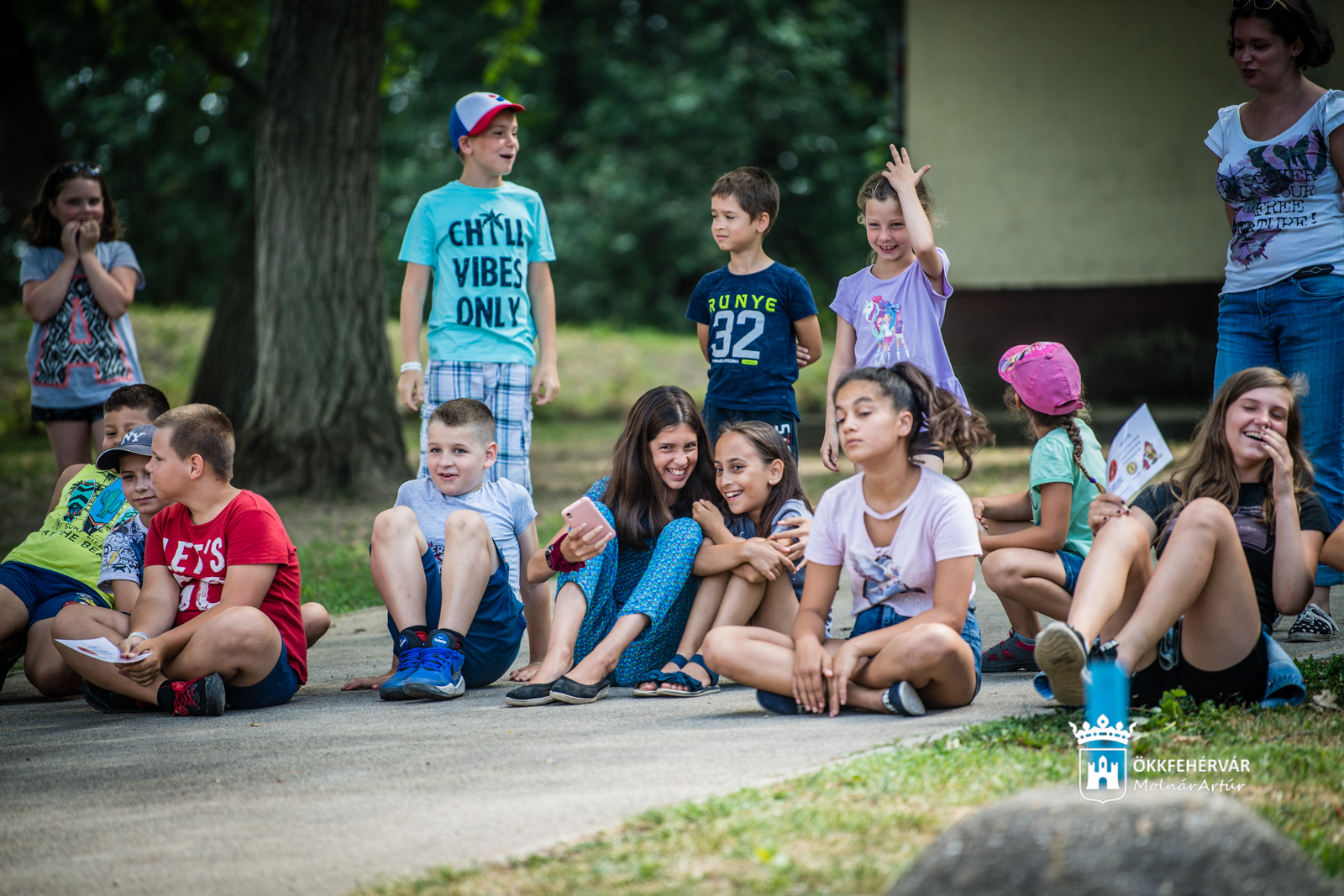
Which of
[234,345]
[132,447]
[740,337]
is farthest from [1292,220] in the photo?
[234,345]

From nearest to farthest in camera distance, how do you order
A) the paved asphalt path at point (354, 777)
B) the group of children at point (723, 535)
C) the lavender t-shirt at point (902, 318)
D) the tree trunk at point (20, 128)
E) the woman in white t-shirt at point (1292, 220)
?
the paved asphalt path at point (354, 777)
the group of children at point (723, 535)
the woman in white t-shirt at point (1292, 220)
the lavender t-shirt at point (902, 318)
the tree trunk at point (20, 128)

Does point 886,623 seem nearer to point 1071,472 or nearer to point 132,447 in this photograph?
point 1071,472

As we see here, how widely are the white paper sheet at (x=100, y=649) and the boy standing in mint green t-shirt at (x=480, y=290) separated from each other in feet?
5.36

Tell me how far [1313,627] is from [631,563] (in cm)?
255

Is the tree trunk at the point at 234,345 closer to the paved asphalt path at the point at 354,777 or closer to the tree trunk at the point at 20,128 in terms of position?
the tree trunk at the point at 20,128

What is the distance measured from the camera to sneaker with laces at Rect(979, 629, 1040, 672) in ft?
15.1

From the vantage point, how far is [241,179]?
2516 centimetres

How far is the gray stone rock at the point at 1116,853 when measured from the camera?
2.05 metres

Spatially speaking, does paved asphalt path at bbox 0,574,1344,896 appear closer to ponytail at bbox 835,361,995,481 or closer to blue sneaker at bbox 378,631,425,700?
blue sneaker at bbox 378,631,425,700

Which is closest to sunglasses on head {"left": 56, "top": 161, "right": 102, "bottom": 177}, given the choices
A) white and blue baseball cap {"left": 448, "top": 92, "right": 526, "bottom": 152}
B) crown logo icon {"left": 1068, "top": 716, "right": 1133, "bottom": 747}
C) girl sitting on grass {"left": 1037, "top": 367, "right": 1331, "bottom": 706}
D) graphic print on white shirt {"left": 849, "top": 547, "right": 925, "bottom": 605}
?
white and blue baseball cap {"left": 448, "top": 92, "right": 526, "bottom": 152}

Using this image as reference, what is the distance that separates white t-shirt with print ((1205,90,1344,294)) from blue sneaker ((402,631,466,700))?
3.30 metres

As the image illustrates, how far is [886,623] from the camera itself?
4.00 m

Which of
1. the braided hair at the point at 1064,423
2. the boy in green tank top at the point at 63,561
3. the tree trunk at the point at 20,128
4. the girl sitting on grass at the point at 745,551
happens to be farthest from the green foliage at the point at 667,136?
the girl sitting on grass at the point at 745,551

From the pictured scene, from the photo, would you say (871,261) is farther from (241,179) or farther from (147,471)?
(241,179)
